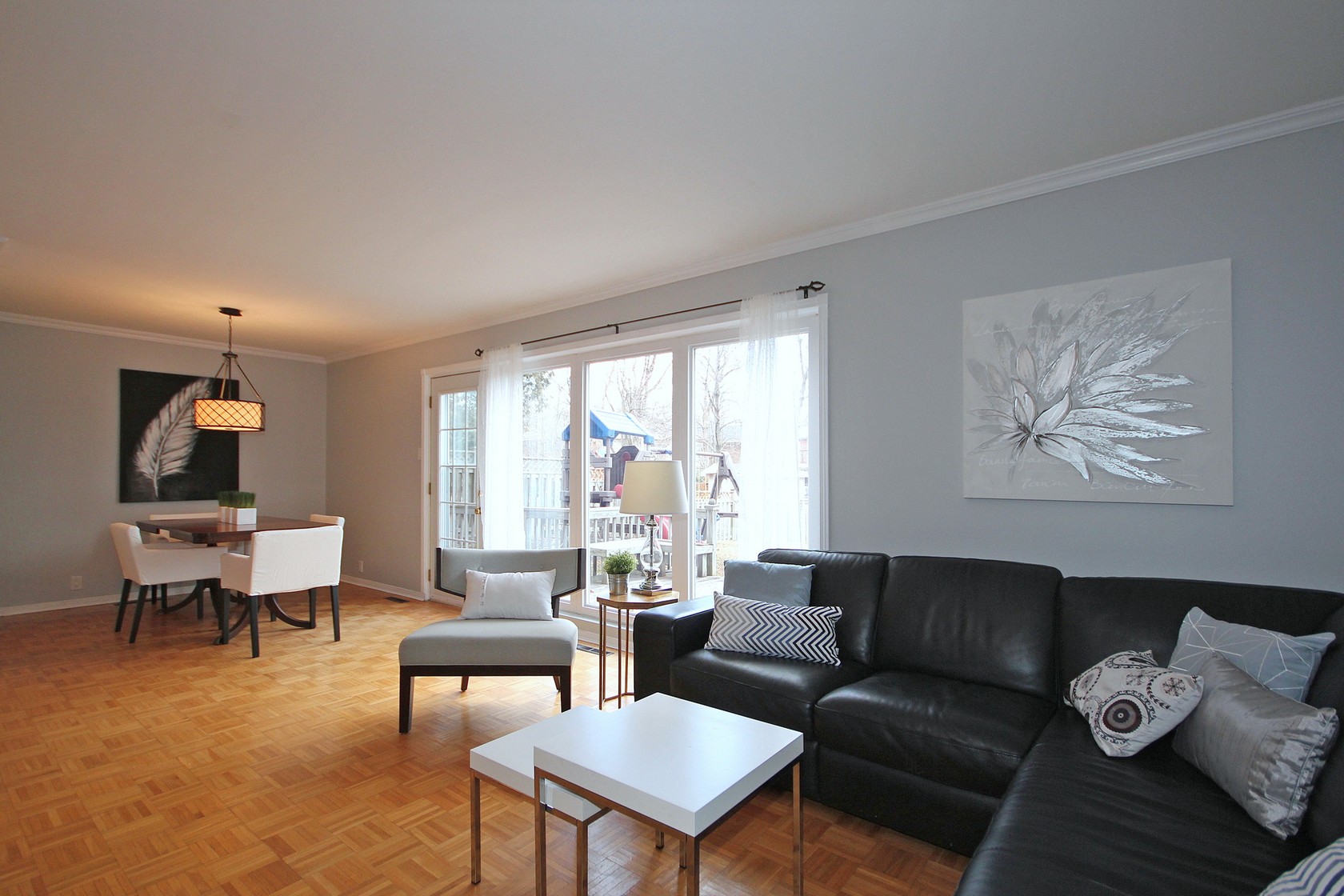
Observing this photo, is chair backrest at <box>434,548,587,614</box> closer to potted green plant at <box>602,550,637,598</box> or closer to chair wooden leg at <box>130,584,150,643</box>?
potted green plant at <box>602,550,637,598</box>

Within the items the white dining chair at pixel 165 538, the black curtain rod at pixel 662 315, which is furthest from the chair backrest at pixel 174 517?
the black curtain rod at pixel 662 315

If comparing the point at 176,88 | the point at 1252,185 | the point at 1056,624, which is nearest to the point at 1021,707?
the point at 1056,624

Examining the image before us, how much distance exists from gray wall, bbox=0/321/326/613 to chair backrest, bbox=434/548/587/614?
14.1 ft

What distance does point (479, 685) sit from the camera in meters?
3.84

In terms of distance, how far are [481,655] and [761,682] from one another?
4.39 feet

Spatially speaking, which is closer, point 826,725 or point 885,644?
point 826,725

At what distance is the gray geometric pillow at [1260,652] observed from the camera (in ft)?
5.89

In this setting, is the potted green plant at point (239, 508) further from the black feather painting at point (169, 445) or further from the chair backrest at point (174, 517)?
the black feather painting at point (169, 445)

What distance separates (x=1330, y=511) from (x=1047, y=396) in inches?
37.8

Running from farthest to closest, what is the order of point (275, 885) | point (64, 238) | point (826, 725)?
point (64, 238), point (826, 725), point (275, 885)

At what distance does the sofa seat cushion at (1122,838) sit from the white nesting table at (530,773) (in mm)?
891

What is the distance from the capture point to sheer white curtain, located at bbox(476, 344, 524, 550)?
5.18m

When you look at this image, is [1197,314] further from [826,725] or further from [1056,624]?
[826,725]

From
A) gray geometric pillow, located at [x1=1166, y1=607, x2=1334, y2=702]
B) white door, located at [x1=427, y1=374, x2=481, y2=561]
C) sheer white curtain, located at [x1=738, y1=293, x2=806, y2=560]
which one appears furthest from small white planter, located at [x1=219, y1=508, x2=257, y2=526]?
gray geometric pillow, located at [x1=1166, y1=607, x2=1334, y2=702]
